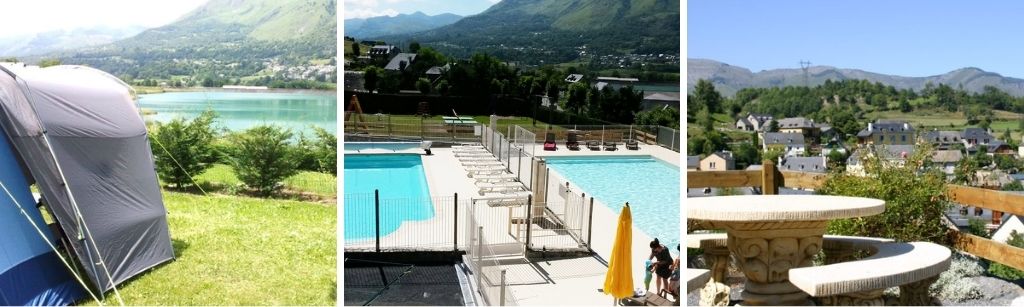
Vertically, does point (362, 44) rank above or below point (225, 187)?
above

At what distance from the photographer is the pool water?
23.2 ft

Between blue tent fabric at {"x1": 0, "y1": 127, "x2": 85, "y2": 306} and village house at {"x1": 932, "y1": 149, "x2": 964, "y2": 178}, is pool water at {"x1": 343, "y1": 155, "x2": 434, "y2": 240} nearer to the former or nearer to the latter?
blue tent fabric at {"x1": 0, "y1": 127, "x2": 85, "y2": 306}

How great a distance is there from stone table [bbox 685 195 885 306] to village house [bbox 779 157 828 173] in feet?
7.06

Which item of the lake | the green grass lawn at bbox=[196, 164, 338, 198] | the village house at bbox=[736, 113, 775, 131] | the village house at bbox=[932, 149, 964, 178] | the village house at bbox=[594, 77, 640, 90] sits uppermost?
the village house at bbox=[594, 77, 640, 90]

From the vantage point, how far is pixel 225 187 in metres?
9.02

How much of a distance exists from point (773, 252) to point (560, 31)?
20998 millimetres

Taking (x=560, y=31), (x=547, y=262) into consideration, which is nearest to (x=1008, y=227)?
(x=547, y=262)

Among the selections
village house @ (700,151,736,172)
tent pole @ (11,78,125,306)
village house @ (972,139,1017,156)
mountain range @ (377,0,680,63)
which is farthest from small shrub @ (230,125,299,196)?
mountain range @ (377,0,680,63)

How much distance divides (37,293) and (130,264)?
0.63 metres

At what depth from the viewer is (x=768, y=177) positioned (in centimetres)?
588

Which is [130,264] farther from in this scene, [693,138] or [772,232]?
[693,138]

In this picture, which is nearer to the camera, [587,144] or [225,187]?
[225,187]

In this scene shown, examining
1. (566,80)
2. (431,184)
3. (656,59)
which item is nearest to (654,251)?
(431,184)

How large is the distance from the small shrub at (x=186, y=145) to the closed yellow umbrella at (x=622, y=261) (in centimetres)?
602
